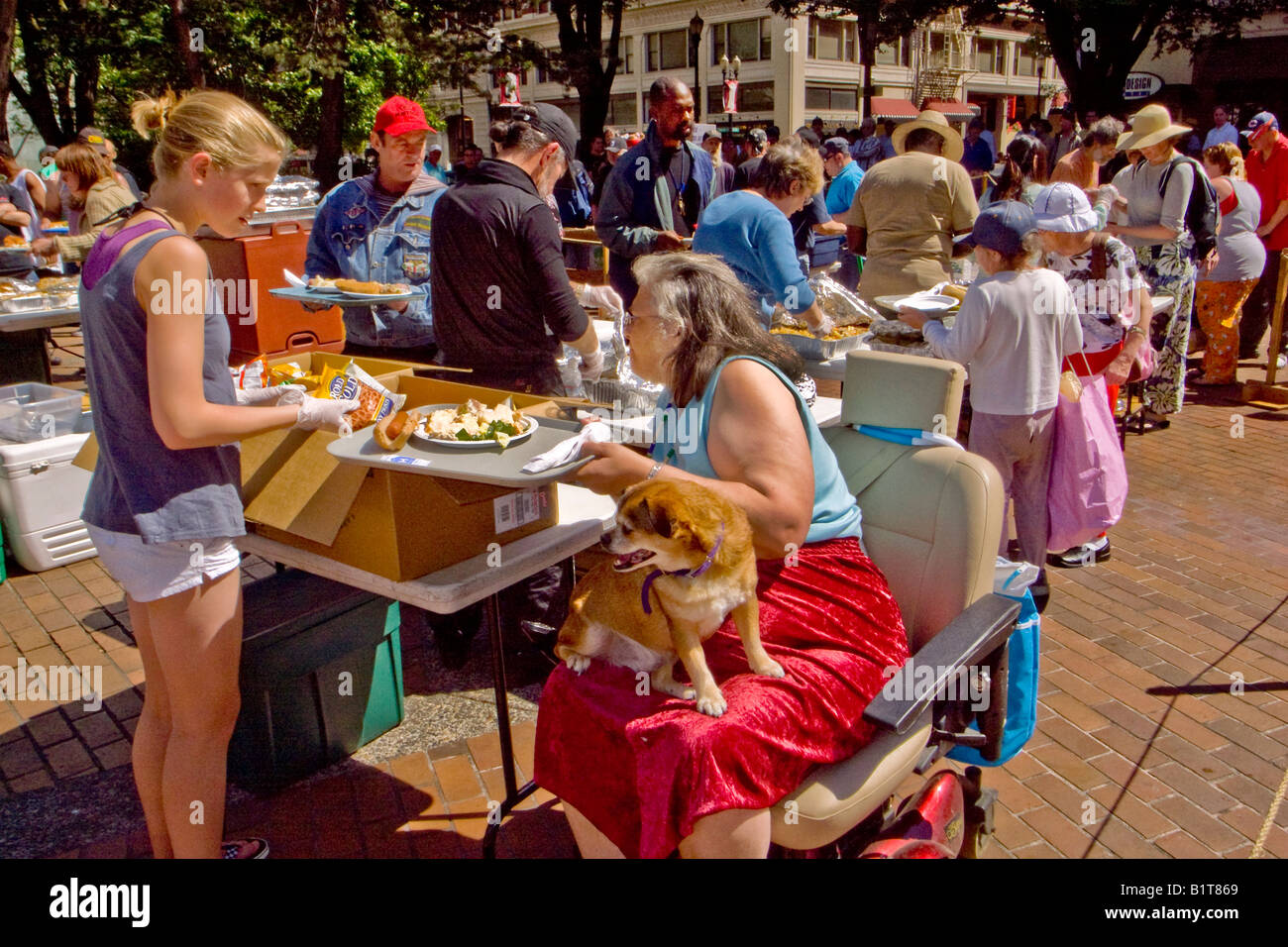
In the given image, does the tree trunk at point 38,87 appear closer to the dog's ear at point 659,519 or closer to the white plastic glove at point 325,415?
the white plastic glove at point 325,415

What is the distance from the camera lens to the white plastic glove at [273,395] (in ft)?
8.14

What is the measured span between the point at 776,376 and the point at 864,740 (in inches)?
35.5

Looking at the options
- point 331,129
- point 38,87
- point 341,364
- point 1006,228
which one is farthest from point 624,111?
point 341,364

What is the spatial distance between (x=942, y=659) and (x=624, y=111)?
5077cm

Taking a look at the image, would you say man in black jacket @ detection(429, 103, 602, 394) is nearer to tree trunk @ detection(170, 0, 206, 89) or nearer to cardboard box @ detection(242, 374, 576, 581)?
cardboard box @ detection(242, 374, 576, 581)

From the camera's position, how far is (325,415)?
2328 mm

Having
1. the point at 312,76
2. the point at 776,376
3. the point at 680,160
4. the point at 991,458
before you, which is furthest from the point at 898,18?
the point at 776,376

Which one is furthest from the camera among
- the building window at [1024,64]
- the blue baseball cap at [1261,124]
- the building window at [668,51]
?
the building window at [1024,64]

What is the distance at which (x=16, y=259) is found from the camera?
24.5ft

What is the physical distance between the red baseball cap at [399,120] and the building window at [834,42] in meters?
45.3

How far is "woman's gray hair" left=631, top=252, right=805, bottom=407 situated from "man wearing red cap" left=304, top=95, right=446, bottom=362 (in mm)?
1986

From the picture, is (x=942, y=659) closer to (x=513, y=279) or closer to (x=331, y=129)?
(x=513, y=279)

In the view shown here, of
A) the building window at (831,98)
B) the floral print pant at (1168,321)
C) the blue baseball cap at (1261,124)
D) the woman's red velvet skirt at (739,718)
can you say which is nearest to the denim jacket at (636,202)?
the floral print pant at (1168,321)

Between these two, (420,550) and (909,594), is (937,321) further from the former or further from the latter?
(420,550)
